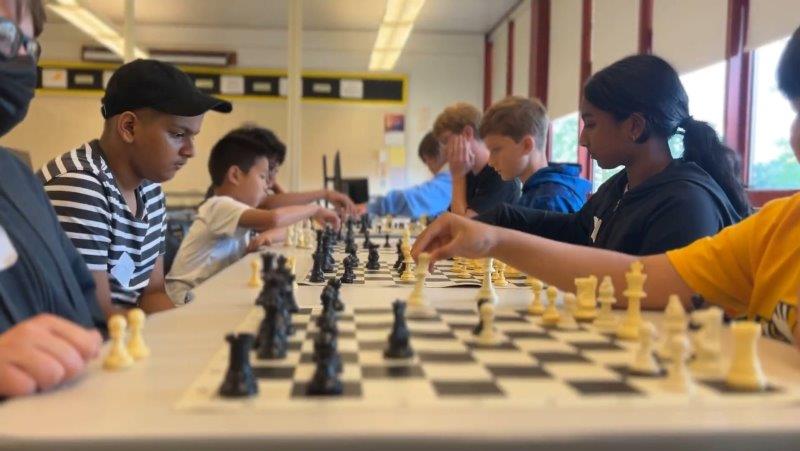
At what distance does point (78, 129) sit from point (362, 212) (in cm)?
580

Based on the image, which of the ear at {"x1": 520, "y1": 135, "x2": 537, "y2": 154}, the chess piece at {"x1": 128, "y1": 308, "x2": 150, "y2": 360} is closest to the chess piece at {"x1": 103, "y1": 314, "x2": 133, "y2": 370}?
the chess piece at {"x1": 128, "y1": 308, "x2": 150, "y2": 360}

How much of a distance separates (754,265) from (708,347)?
636 millimetres

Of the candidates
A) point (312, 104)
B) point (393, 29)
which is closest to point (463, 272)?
point (393, 29)

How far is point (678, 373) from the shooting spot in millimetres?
914

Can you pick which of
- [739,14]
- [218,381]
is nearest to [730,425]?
[218,381]

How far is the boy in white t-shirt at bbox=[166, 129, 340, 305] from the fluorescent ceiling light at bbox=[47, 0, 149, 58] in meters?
3.65

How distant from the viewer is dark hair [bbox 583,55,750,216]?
1.99m

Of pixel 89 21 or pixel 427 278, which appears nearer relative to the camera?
pixel 427 278

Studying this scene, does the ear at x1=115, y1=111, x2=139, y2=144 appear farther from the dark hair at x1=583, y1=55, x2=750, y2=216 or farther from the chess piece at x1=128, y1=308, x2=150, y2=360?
the dark hair at x1=583, y1=55, x2=750, y2=216

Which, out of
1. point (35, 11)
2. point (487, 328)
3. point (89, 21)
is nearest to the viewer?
point (487, 328)

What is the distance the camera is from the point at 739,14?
400 centimetres

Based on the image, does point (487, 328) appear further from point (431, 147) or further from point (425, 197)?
point (425, 197)

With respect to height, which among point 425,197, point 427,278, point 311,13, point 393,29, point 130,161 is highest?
point 311,13

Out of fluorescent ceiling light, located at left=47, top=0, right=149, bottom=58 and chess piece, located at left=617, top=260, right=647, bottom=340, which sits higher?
fluorescent ceiling light, located at left=47, top=0, right=149, bottom=58
